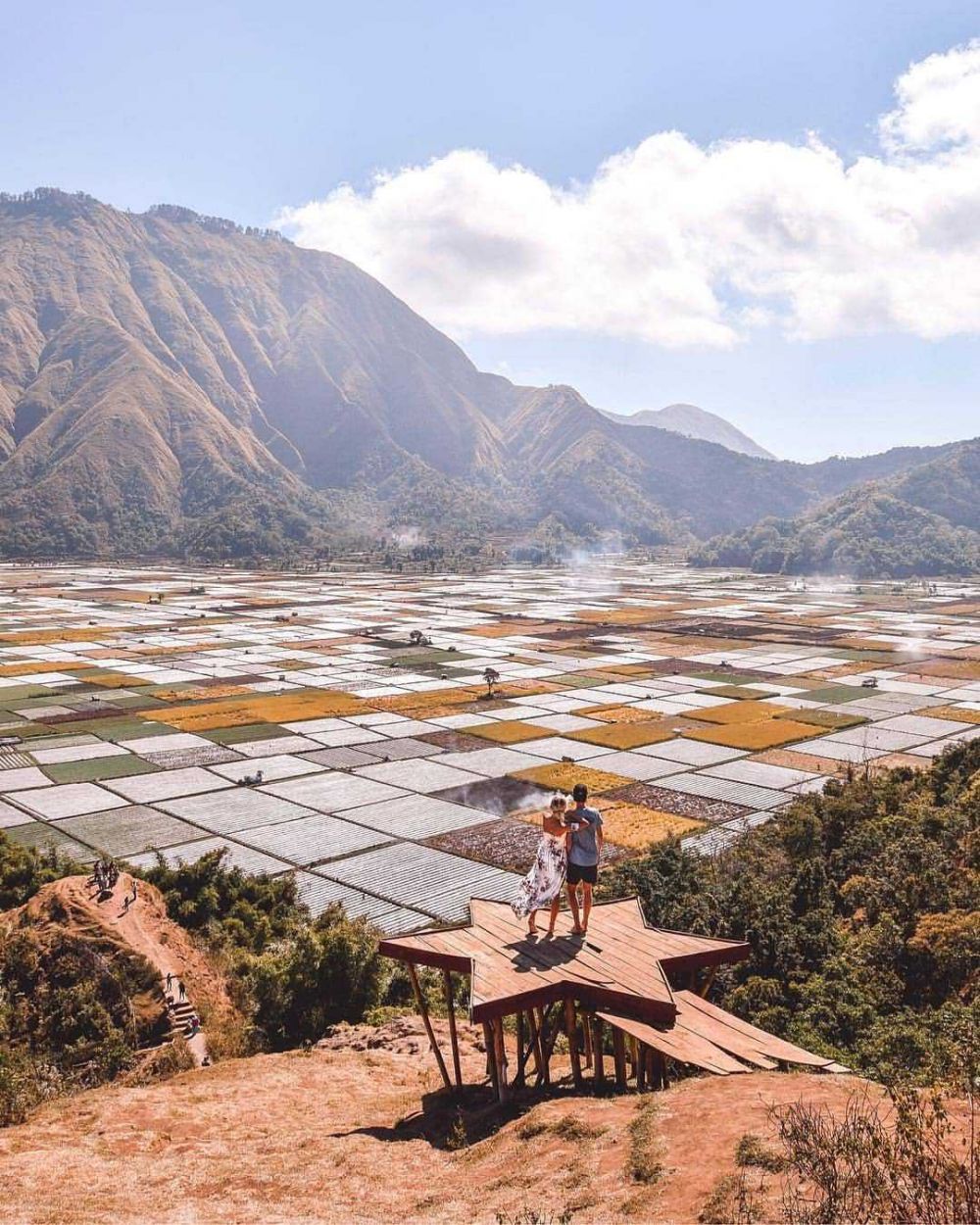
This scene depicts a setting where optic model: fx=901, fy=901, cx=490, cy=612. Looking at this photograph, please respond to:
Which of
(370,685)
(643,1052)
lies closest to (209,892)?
(643,1052)

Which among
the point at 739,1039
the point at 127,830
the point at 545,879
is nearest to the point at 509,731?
the point at 127,830

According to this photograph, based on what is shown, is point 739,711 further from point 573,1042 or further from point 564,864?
point 564,864

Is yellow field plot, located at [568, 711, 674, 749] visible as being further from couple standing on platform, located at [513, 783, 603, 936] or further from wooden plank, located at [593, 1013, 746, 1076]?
wooden plank, located at [593, 1013, 746, 1076]

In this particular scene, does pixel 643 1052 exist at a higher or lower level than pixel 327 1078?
higher

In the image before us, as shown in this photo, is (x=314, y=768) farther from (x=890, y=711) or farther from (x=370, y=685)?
(x=890, y=711)

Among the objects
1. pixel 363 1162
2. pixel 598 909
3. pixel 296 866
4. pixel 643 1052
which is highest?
pixel 598 909
